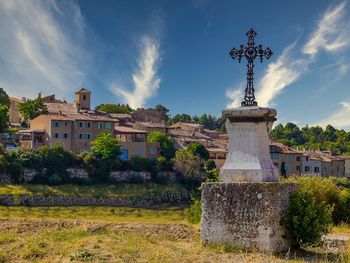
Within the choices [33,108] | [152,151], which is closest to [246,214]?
[152,151]

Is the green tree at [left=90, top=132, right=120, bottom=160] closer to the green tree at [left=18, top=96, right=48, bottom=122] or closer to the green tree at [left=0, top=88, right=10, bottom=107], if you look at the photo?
the green tree at [left=18, top=96, right=48, bottom=122]

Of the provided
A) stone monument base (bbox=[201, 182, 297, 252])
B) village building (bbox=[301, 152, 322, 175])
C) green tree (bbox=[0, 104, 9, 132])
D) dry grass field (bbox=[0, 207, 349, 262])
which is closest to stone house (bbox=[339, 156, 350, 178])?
village building (bbox=[301, 152, 322, 175])

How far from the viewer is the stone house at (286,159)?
266 ft

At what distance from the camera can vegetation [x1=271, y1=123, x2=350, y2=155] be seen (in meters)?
125

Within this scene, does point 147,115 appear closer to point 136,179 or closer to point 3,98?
point 3,98

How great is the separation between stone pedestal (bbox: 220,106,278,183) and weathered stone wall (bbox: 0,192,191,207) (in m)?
40.7

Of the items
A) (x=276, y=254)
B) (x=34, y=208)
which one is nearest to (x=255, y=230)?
(x=276, y=254)

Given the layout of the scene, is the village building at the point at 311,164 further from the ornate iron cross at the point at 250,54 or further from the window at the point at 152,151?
the ornate iron cross at the point at 250,54

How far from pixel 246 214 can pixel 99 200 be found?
45.5 metres

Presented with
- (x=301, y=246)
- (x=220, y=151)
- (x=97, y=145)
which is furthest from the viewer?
(x=220, y=151)

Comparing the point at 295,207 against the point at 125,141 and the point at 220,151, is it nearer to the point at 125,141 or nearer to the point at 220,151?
the point at 125,141

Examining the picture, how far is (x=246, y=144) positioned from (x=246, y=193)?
1.55 m

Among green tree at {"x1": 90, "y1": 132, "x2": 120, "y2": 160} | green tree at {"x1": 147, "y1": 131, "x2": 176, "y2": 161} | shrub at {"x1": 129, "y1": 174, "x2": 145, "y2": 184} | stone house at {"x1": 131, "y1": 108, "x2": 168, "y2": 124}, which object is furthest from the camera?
stone house at {"x1": 131, "y1": 108, "x2": 168, "y2": 124}

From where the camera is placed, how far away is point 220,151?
77875mm
